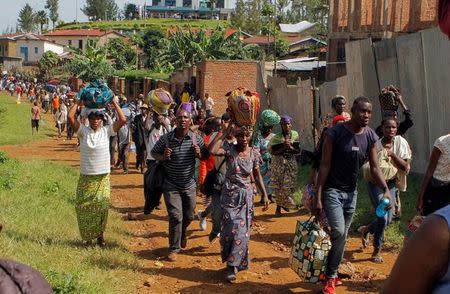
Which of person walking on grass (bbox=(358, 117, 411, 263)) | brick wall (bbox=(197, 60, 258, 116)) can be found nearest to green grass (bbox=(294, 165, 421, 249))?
person walking on grass (bbox=(358, 117, 411, 263))

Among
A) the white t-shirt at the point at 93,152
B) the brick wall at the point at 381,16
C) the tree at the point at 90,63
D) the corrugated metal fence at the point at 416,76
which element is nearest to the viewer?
the white t-shirt at the point at 93,152

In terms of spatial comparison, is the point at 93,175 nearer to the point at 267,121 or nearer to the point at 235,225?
the point at 235,225

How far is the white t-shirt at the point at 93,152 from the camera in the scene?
7191 mm

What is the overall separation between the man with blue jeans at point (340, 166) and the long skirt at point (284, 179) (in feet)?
12.9

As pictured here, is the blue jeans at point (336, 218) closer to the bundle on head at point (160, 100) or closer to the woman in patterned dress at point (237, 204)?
the woman in patterned dress at point (237, 204)

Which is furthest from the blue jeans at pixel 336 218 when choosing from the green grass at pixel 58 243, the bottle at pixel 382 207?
the green grass at pixel 58 243

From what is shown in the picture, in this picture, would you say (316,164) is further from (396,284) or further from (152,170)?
(396,284)

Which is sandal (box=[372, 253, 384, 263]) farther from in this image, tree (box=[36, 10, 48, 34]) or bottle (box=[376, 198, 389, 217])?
tree (box=[36, 10, 48, 34])

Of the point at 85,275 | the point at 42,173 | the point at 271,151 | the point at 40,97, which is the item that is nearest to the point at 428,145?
the point at 271,151

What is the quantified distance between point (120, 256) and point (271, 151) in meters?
3.42

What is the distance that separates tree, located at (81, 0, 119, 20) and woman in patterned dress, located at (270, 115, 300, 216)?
128543mm

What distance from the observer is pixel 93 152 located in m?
7.19

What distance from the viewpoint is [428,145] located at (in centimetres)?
1080

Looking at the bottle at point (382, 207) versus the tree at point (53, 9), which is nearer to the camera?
the bottle at point (382, 207)
